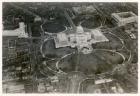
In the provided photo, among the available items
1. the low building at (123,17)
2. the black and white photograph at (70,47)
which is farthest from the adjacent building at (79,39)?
the low building at (123,17)

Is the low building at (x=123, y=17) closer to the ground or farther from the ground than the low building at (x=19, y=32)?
farther from the ground

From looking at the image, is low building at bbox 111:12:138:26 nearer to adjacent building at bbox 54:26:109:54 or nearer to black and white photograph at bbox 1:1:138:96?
black and white photograph at bbox 1:1:138:96

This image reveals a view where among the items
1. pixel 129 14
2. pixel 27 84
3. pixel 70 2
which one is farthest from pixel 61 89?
pixel 129 14

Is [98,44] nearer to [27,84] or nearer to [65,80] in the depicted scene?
[65,80]

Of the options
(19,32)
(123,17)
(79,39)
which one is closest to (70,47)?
(79,39)

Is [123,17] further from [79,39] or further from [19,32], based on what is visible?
[19,32]

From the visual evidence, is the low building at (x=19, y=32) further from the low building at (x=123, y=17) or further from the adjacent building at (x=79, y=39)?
the low building at (x=123, y=17)

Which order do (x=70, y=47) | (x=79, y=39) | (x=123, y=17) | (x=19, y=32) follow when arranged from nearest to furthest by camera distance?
(x=70, y=47), (x=79, y=39), (x=19, y=32), (x=123, y=17)

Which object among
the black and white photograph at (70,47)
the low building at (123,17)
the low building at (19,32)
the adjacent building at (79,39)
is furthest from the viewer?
the low building at (123,17)
